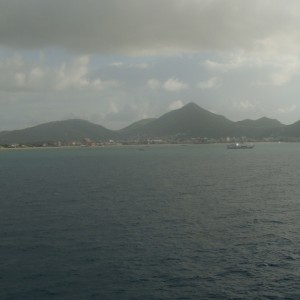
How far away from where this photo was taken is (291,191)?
370 ft

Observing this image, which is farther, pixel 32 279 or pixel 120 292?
pixel 32 279

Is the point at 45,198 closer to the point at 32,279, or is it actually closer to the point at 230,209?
the point at 230,209

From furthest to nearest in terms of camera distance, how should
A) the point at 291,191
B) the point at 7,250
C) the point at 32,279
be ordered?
the point at 291,191 → the point at 7,250 → the point at 32,279

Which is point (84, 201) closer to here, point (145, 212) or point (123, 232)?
point (145, 212)

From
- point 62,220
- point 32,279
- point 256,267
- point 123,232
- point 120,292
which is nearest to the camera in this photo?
point 120,292

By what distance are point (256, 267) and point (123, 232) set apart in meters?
23.8

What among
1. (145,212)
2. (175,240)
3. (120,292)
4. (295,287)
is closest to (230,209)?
(145,212)

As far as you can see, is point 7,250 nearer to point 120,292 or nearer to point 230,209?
point 120,292

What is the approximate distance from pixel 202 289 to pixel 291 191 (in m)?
75.9

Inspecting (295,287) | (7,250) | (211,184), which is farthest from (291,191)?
(7,250)

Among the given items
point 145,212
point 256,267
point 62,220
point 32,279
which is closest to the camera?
point 32,279

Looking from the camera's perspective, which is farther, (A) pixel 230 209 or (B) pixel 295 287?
(A) pixel 230 209

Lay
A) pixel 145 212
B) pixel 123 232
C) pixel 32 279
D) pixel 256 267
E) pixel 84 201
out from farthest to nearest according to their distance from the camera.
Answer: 1. pixel 84 201
2. pixel 145 212
3. pixel 123 232
4. pixel 256 267
5. pixel 32 279

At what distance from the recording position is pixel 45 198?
104000mm
